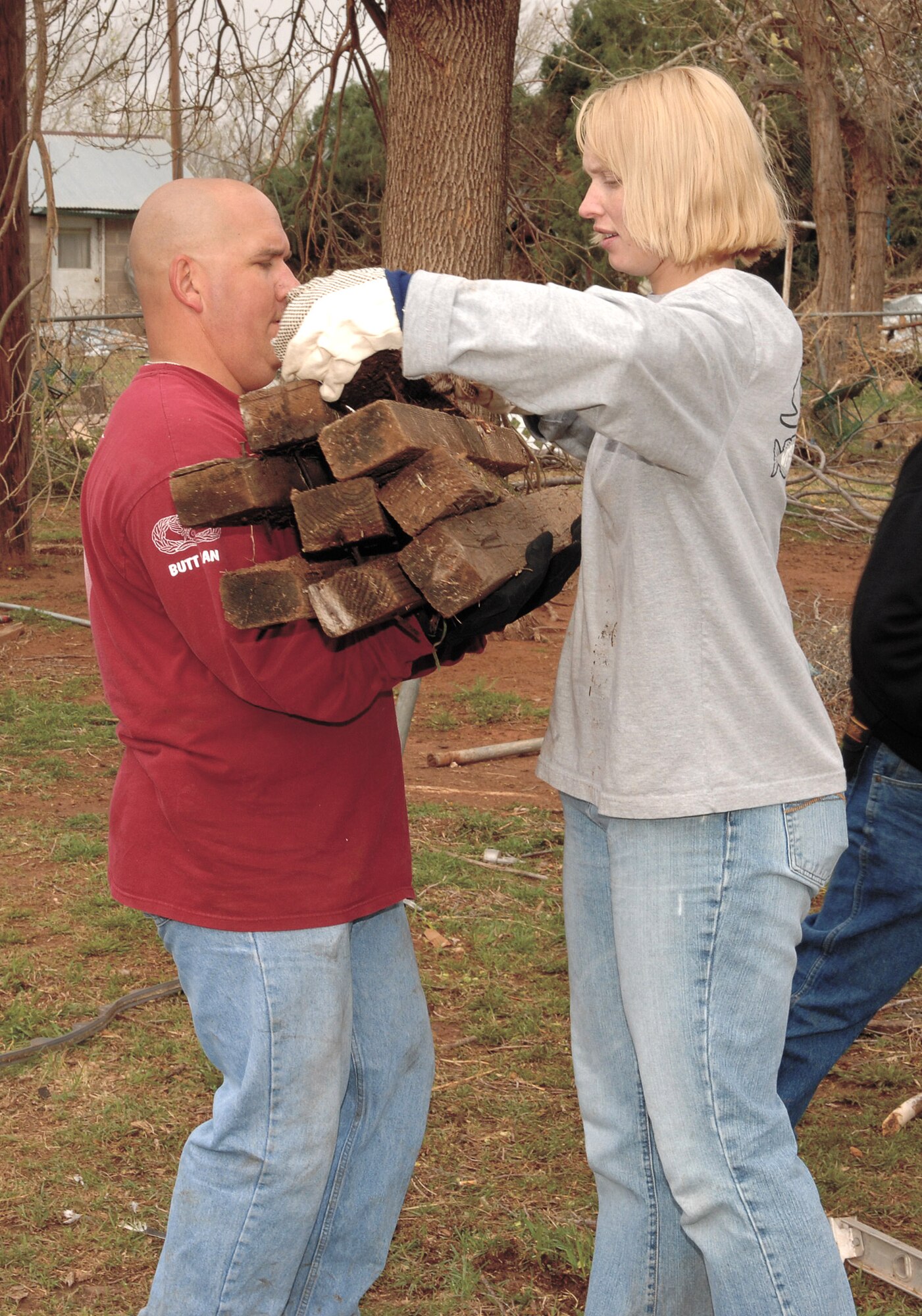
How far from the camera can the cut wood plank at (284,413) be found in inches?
72.9

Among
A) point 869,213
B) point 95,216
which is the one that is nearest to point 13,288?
point 869,213

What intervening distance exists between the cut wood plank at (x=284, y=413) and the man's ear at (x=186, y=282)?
0.42 metres

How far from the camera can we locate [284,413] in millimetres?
1859

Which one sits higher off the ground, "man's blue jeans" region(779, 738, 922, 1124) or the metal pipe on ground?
"man's blue jeans" region(779, 738, 922, 1124)

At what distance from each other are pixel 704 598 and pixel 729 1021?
2.10 feet

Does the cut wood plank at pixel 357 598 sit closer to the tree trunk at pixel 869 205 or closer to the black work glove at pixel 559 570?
the black work glove at pixel 559 570

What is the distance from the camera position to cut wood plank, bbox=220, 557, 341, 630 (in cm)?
186

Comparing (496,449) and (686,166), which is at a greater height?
(686,166)

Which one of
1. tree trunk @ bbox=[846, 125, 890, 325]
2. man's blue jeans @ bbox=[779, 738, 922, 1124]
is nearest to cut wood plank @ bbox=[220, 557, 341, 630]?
man's blue jeans @ bbox=[779, 738, 922, 1124]

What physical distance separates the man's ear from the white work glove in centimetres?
45

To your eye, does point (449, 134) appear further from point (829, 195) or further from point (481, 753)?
point (829, 195)

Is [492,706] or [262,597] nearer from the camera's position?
[262,597]

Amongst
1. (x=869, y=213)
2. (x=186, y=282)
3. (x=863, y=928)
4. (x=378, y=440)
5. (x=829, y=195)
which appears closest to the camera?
(x=378, y=440)

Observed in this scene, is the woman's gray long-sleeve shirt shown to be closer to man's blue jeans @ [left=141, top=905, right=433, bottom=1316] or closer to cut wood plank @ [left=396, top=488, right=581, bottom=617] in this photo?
cut wood plank @ [left=396, top=488, right=581, bottom=617]
